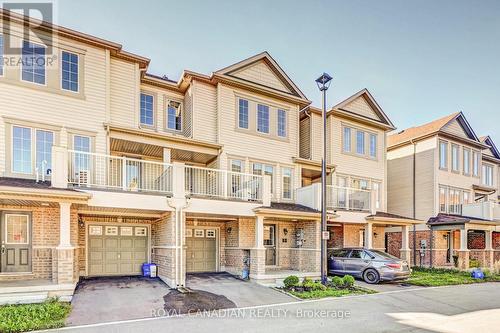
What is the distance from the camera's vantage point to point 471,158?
25.8 meters

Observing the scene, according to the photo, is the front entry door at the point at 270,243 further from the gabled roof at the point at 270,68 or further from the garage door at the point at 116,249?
the gabled roof at the point at 270,68

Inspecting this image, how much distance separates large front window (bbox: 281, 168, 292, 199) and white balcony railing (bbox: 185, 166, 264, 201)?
2518 millimetres

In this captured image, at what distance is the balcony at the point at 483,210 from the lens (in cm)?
2239

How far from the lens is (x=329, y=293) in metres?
11.9

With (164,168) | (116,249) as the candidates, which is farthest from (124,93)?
(116,249)

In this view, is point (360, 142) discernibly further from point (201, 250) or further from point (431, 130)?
point (201, 250)

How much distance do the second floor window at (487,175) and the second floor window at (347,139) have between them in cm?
1512

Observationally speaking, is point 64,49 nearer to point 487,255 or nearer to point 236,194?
point 236,194

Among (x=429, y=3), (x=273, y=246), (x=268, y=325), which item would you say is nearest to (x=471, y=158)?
(x=429, y=3)

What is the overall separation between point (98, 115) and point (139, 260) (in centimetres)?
633

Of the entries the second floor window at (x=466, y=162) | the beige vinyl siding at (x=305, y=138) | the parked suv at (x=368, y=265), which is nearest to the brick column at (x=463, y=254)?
the second floor window at (x=466, y=162)

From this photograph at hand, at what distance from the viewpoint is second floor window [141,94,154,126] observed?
15328 millimetres

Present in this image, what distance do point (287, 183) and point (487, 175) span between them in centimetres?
2061

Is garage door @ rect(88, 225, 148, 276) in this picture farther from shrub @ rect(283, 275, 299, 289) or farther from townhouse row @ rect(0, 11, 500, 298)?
shrub @ rect(283, 275, 299, 289)
